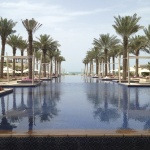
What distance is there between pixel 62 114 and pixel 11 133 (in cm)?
403

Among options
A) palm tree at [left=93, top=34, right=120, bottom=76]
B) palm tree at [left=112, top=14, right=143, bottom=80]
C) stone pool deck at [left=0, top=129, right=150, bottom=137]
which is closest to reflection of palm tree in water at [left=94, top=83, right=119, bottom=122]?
stone pool deck at [left=0, top=129, right=150, bottom=137]

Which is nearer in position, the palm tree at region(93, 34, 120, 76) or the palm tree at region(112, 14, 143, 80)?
the palm tree at region(112, 14, 143, 80)

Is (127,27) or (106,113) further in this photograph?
(127,27)

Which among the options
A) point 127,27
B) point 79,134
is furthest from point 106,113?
point 127,27

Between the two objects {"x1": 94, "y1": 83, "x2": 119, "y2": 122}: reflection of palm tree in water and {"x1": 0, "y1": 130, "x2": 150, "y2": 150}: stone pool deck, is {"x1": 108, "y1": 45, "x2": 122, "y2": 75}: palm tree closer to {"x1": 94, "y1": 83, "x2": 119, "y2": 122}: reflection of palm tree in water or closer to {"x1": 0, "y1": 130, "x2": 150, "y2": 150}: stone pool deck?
{"x1": 94, "y1": 83, "x2": 119, "y2": 122}: reflection of palm tree in water

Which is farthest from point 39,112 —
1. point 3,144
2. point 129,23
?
point 129,23

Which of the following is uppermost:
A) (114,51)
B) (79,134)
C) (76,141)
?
(114,51)

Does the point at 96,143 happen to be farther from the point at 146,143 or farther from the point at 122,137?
the point at 146,143

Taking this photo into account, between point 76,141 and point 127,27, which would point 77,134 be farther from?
point 127,27

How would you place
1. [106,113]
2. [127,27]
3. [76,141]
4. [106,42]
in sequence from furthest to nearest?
1. [106,42]
2. [127,27]
3. [106,113]
4. [76,141]

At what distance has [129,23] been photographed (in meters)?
35.4

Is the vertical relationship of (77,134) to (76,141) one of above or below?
above

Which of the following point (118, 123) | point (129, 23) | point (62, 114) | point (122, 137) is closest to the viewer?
point (122, 137)

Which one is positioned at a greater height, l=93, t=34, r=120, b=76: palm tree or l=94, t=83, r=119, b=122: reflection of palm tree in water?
l=93, t=34, r=120, b=76: palm tree
